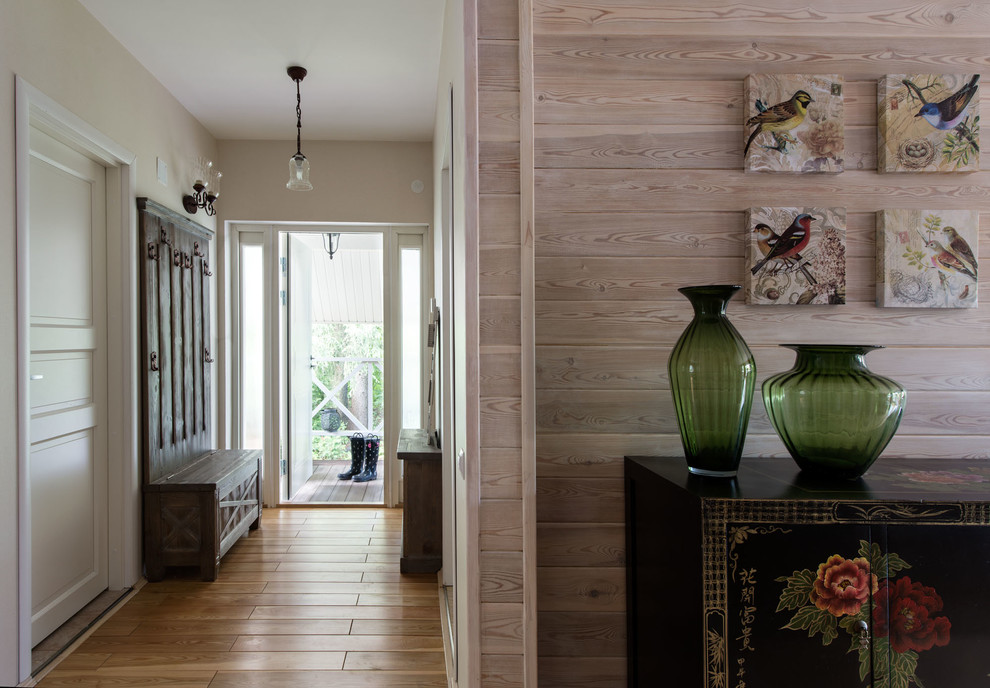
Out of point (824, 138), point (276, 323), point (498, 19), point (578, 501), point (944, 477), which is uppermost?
point (498, 19)

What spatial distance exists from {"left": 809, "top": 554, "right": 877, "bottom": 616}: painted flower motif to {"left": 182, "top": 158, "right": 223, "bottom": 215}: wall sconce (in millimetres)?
3636

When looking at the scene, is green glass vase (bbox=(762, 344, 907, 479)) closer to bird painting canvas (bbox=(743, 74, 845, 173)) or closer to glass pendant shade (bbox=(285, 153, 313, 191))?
bird painting canvas (bbox=(743, 74, 845, 173))

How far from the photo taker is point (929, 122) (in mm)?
1716

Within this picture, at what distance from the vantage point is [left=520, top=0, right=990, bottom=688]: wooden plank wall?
5.57 feet

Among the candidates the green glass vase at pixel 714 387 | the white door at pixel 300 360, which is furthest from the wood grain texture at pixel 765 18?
the white door at pixel 300 360

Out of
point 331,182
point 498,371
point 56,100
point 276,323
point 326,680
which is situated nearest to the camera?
point 498,371

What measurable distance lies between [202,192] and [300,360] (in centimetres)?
152

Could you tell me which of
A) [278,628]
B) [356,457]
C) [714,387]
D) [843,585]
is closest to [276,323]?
[356,457]

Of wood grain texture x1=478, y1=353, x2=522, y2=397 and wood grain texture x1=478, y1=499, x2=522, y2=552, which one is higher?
wood grain texture x1=478, y1=353, x2=522, y2=397

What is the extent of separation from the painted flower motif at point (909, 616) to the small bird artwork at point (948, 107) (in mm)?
1233

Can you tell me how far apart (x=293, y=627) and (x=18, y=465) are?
119cm

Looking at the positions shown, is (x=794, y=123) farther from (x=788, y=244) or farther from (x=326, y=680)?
(x=326, y=680)

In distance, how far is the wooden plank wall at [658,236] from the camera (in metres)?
1.70

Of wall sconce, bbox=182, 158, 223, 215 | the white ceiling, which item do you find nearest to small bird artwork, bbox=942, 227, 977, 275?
the white ceiling
